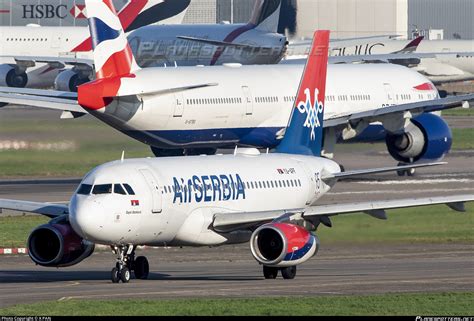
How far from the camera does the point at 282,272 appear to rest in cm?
3209

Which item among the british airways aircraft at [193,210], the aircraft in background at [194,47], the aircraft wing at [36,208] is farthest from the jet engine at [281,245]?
the aircraft in background at [194,47]

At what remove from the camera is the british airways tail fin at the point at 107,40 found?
49281mm

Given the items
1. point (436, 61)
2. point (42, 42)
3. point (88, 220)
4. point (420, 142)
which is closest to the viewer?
point (88, 220)

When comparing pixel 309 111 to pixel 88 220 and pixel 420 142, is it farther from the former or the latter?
pixel 420 142

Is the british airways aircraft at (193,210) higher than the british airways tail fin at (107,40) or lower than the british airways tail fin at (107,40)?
lower

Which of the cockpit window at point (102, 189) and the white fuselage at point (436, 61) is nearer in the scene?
the cockpit window at point (102, 189)

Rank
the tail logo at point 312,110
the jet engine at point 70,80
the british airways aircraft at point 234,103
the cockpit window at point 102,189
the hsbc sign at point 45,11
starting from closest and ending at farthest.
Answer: the cockpit window at point 102,189
the tail logo at point 312,110
the british airways aircraft at point 234,103
the jet engine at point 70,80
the hsbc sign at point 45,11

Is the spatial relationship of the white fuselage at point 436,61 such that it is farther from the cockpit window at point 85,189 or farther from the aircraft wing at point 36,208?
the cockpit window at point 85,189

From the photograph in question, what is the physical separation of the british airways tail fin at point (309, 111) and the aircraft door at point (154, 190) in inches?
289

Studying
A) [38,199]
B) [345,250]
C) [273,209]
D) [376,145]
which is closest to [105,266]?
[273,209]

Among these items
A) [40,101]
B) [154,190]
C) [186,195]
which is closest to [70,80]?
[40,101]

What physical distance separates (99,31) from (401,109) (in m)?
14.0

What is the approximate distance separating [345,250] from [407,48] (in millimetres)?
88850

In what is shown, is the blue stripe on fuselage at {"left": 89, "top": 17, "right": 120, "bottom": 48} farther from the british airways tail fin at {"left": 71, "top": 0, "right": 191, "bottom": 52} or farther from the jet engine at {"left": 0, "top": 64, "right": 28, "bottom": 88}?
the british airways tail fin at {"left": 71, "top": 0, "right": 191, "bottom": 52}
